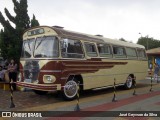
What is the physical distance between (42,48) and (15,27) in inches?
345

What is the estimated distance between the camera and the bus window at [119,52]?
16.8 meters

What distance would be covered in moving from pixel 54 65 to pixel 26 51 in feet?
7.17

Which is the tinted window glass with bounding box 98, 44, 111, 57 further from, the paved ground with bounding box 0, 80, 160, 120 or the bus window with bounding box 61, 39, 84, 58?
the paved ground with bounding box 0, 80, 160, 120

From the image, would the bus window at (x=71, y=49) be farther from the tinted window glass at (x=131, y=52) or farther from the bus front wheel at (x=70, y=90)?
the tinted window glass at (x=131, y=52)

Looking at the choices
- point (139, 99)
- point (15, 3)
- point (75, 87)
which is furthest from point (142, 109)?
point (15, 3)

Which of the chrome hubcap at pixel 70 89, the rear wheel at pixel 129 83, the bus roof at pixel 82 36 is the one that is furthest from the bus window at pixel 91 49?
the rear wheel at pixel 129 83

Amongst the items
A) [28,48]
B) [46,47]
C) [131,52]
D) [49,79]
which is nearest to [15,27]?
[28,48]

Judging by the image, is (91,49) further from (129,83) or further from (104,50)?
(129,83)

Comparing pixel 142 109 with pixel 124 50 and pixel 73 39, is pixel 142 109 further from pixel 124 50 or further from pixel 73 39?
pixel 124 50

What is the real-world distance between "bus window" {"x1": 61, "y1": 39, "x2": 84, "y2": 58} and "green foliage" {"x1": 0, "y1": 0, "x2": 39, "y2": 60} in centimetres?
765

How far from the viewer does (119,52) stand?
1730 cm

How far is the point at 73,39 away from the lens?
43.8 ft

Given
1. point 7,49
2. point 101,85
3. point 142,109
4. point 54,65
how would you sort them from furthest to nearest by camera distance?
point 7,49 < point 101,85 < point 54,65 < point 142,109

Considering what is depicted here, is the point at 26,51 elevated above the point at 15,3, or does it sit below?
below
